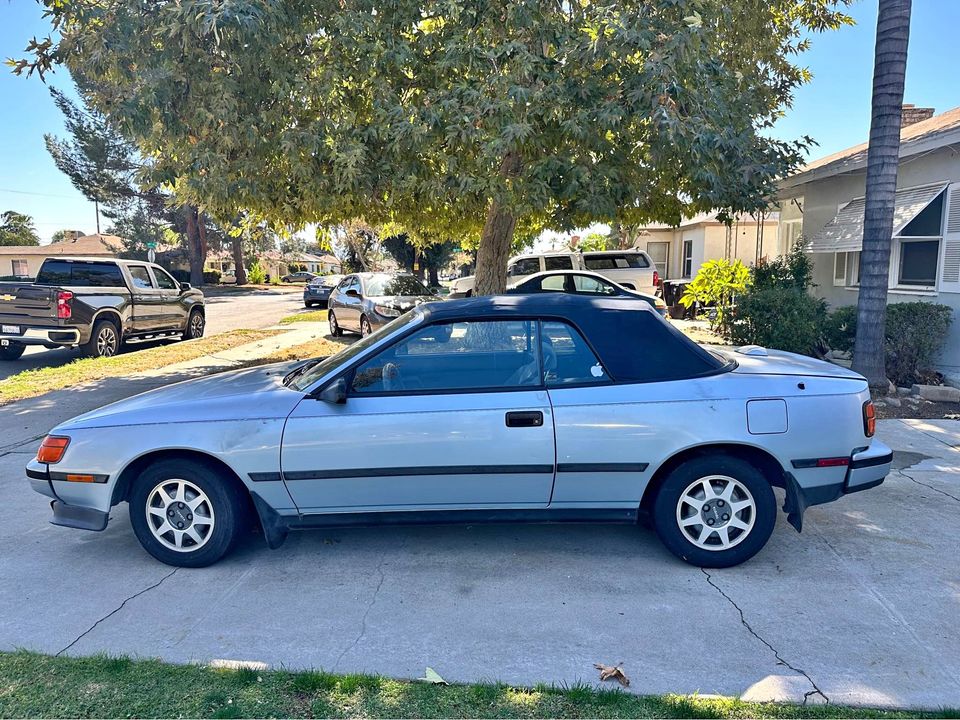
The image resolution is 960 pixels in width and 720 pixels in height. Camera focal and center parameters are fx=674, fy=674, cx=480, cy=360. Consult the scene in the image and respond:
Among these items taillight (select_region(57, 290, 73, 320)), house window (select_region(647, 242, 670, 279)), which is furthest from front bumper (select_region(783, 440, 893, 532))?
house window (select_region(647, 242, 670, 279))

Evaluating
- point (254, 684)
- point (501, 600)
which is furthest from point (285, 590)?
point (501, 600)

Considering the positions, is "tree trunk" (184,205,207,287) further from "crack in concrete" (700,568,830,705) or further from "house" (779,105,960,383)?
"crack in concrete" (700,568,830,705)

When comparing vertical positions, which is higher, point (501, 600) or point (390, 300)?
point (390, 300)

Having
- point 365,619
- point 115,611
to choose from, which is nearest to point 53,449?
point 115,611

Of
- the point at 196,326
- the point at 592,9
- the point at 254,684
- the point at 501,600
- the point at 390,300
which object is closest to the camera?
the point at 254,684

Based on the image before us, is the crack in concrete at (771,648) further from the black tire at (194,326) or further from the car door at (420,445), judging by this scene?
the black tire at (194,326)

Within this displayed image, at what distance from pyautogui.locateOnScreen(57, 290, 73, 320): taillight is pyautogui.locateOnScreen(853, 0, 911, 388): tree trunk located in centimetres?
1196

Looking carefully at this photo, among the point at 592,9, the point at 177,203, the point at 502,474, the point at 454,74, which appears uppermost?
the point at 592,9

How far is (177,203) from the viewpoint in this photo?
9.79m

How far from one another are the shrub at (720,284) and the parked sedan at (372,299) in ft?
17.2

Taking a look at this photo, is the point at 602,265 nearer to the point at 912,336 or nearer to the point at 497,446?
the point at 912,336

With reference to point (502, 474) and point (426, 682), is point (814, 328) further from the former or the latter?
point (426, 682)

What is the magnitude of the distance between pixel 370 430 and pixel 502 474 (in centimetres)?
79

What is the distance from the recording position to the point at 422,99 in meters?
8.48
